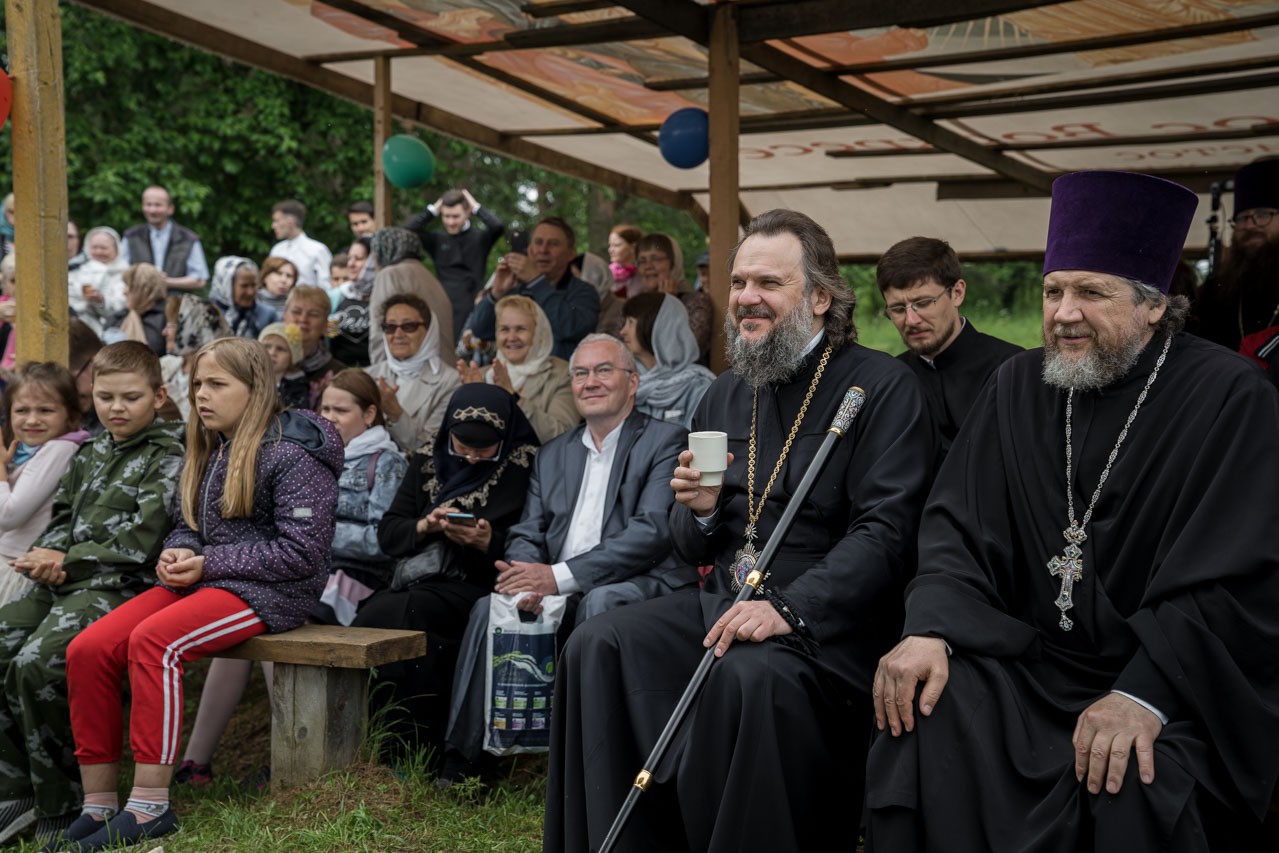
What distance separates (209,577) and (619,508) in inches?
60.8

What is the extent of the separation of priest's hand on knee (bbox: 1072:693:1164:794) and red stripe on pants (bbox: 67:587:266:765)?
120 inches

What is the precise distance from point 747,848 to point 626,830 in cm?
42

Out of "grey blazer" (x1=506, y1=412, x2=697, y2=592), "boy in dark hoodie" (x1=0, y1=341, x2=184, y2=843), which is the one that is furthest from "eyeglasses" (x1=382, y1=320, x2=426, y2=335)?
"boy in dark hoodie" (x1=0, y1=341, x2=184, y2=843)

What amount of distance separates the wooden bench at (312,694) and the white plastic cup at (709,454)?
1.69 meters

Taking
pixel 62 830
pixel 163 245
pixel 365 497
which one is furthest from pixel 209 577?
pixel 163 245

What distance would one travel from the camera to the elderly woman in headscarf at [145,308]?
28.5 ft

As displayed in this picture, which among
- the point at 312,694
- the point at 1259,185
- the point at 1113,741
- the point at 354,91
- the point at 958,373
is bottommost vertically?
the point at 312,694

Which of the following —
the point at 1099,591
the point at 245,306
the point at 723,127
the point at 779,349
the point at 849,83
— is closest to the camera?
the point at 1099,591

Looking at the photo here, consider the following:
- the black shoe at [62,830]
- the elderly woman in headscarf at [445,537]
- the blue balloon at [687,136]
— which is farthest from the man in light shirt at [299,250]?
the black shoe at [62,830]

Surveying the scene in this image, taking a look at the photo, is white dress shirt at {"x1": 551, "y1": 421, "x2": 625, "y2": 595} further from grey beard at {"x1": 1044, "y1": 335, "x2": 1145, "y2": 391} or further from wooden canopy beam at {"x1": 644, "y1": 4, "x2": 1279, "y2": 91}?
wooden canopy beam at {"x1": 644, "y1": 4, "x2": 1279, "y2": 91}

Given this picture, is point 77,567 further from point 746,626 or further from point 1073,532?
point 1073,532

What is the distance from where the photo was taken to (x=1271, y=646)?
2990 millimetres

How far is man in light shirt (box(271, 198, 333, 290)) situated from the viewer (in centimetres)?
1139

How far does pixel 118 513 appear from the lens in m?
5.04
